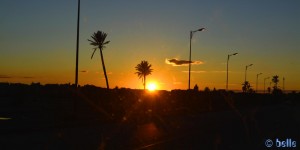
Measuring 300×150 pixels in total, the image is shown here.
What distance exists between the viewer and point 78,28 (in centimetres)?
3859

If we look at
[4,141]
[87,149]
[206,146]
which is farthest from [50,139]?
[206,146]

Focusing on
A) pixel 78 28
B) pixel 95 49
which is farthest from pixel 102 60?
pixel 78 28

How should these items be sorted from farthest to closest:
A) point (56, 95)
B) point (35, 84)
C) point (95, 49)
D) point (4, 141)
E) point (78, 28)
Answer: point (35, 84) → point (56, 95) → point (95, 49) → point (78, 28) → point (4, 141)

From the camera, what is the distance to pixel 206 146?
20578 mm

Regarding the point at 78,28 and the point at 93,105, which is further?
the point at 93,105

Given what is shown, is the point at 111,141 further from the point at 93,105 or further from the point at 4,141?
the point at 93,105

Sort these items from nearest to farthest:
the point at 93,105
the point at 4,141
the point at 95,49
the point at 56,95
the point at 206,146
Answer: the point at 206,146, the point at 4,141, the point at 93,105, the point at 95,49, the point at 56,95

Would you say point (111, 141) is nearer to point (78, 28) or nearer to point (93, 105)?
point (78, 28)

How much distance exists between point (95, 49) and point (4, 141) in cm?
6257

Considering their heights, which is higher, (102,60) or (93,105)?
(102,60)

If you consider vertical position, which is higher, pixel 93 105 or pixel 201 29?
pixel 201 29

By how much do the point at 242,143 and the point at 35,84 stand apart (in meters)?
145

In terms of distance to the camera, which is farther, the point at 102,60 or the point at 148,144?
the point at 102,60

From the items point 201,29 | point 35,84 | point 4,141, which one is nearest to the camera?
point 4,141
